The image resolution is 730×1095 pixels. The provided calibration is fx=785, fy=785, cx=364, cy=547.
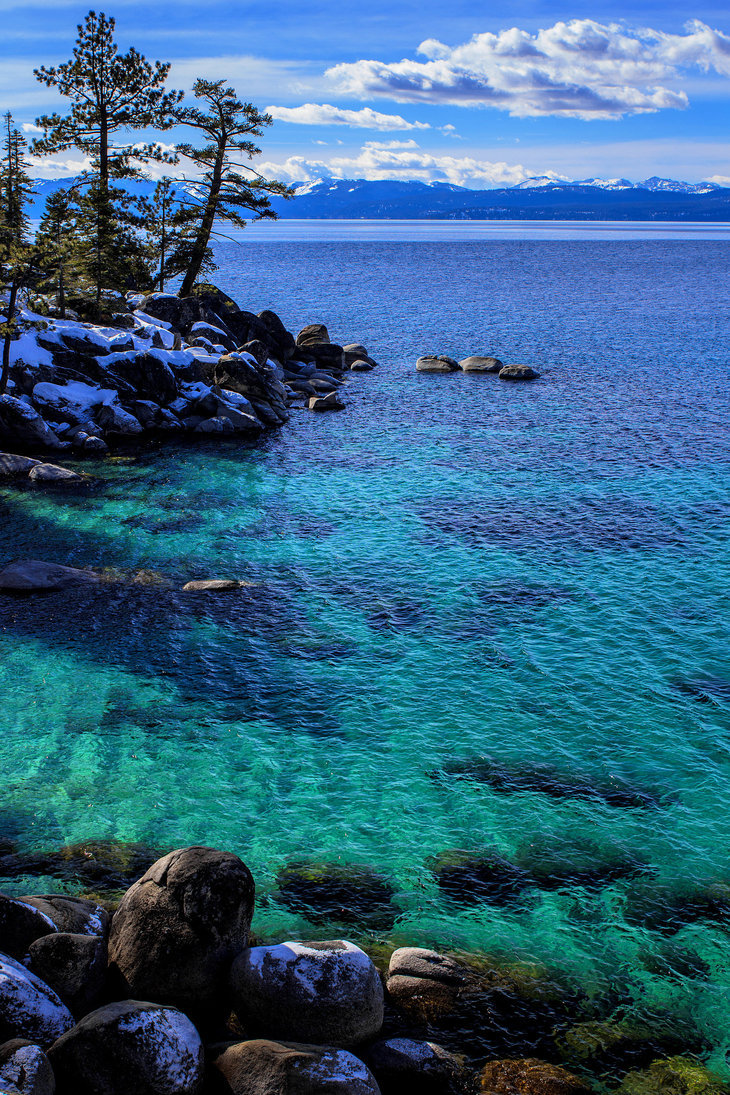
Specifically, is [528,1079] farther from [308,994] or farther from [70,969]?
[70,969]

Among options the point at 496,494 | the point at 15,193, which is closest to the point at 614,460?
the point at 496,494

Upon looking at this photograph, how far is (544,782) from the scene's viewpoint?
67.4ft

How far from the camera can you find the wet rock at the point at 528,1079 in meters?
12.5

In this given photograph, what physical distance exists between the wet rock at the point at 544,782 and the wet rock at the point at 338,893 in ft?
13.7

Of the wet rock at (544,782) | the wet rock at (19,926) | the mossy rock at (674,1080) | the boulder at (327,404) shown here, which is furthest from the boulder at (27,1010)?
the boulder at (327,404)

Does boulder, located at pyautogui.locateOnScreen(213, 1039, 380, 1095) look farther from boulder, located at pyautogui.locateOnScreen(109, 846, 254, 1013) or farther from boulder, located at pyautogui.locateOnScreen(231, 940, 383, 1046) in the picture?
boulder, located at pyautogui.locateOnScreen(109, 846, 254, 1013)

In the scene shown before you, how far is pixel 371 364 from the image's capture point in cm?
7606

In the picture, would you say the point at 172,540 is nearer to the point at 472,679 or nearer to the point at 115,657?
the point at 115,657

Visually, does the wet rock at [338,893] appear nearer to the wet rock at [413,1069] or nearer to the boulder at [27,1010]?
the wet rock at [413,1069]

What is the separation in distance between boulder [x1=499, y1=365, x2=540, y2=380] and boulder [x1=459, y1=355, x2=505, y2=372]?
2.04 meters

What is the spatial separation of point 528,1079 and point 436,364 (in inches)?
2612

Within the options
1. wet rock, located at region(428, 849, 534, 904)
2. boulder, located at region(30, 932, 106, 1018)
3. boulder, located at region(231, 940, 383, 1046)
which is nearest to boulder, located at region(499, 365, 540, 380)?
wet rock, located at region(428, 849, 534, 904)

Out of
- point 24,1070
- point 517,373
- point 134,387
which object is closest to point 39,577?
point 24,1070

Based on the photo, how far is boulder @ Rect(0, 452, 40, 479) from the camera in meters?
42.8
